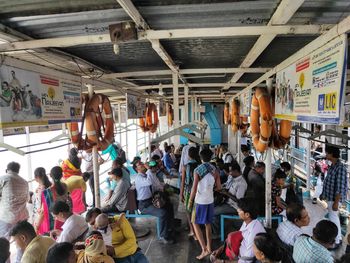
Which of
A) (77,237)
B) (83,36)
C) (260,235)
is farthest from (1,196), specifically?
(260,235)

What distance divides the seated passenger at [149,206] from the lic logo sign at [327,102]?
9.90 ft

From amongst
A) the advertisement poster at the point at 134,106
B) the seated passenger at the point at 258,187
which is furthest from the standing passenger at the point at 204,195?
the advertisement poster at the point at 134,106

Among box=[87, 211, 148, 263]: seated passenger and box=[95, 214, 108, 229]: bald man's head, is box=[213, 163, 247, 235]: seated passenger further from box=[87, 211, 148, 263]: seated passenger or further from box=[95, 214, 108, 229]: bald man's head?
box=[95, 214, 108, 229]: bald man's head

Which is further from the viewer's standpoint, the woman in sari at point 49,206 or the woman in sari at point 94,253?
the woman in sari at point 49,206

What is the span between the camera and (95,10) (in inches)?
67.0

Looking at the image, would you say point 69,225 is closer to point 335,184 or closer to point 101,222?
point 101,222

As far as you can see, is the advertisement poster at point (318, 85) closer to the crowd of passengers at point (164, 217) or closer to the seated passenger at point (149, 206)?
the crowd of passengers at point (164, 217)

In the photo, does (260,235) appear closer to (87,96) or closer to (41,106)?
(41,106)

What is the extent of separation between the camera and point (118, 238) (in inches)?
103

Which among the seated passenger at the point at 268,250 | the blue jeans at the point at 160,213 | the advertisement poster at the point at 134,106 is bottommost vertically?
the blue jeans at the point at 160,213

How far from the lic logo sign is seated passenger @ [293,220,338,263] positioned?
3.50ft

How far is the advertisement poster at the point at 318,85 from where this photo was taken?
145cm

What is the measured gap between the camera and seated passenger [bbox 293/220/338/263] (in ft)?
6.33

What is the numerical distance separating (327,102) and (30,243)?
2.72 m
